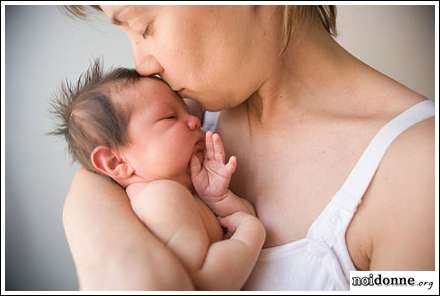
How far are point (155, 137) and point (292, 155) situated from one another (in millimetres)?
224

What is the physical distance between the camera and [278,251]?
74cm

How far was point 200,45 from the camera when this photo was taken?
0.76 meters

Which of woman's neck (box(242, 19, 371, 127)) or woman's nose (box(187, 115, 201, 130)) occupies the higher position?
woman's neck (box(242, 19, 371, 127))

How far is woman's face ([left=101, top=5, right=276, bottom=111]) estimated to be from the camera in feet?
2.43

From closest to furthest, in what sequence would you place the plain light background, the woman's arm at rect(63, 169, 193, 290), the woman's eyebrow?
the woman's arm at rect(63, 169, 193, 290) → the woman's eyebrow → the plain light background

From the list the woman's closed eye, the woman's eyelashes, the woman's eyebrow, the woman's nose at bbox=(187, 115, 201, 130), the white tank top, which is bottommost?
the white tank top

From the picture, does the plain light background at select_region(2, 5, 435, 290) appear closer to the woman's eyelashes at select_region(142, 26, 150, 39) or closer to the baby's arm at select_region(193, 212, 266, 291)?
the woman's eyelashes at select_region(142, 26, 150, 39)

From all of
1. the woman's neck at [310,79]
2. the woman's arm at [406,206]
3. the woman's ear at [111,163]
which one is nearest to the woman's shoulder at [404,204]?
the woman's arm at [406,206]

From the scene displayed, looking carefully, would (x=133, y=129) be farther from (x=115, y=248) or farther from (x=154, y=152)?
(x=115, y=248)

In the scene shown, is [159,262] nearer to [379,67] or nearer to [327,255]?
[327,255]

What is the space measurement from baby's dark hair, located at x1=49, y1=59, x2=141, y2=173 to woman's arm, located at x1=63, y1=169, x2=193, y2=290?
0.08m

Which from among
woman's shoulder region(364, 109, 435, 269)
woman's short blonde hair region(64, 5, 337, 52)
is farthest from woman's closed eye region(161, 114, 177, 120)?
woman's shoulder region(364, 109, 435, 269)

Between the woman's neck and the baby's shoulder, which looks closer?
the baby's shoulder

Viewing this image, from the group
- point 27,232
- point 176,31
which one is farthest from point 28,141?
point 176,31
